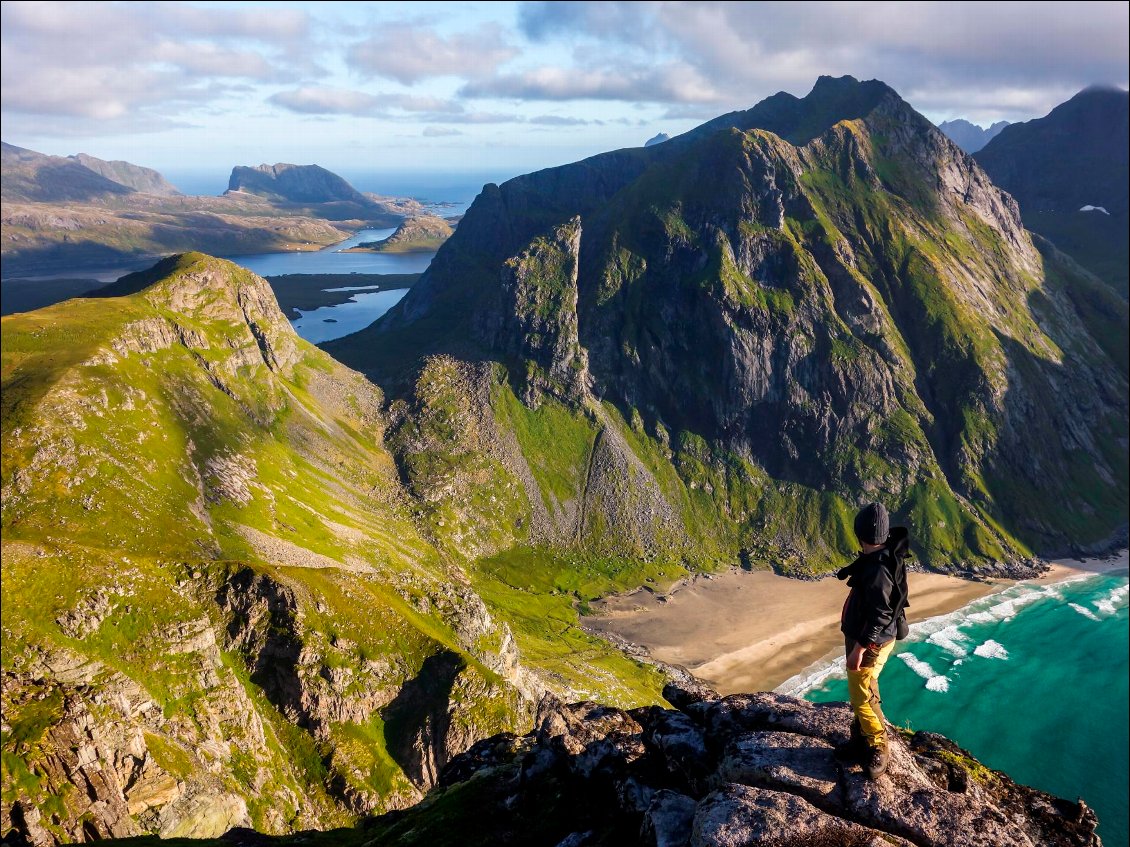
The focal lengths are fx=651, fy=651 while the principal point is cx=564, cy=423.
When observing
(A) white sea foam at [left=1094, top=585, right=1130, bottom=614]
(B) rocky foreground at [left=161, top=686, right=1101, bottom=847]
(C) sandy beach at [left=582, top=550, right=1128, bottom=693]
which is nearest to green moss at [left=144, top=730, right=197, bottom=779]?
(B) rocky foreground at [left=161, top=686, right=1101, bottom=847]

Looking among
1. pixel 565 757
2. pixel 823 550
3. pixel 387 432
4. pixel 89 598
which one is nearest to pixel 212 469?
pixel 89 598

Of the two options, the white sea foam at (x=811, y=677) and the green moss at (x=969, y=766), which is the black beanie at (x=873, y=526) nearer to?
the green moss at (x=969, y=766)

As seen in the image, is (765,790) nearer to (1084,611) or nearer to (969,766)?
(969,766)

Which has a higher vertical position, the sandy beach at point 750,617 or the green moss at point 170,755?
the green moss at point 170,755

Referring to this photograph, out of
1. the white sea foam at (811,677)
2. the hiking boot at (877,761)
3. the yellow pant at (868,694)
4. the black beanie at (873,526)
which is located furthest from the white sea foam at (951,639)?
the black beanie at (873,526)

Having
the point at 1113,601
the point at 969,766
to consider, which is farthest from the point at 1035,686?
the point at 969,766

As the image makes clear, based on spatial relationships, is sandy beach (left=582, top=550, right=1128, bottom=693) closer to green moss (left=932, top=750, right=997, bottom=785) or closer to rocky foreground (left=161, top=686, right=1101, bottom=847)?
rocky foreground (left=161, top=686, right=1101, bottom=847)

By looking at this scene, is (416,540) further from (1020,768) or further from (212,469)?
(1020,768)
